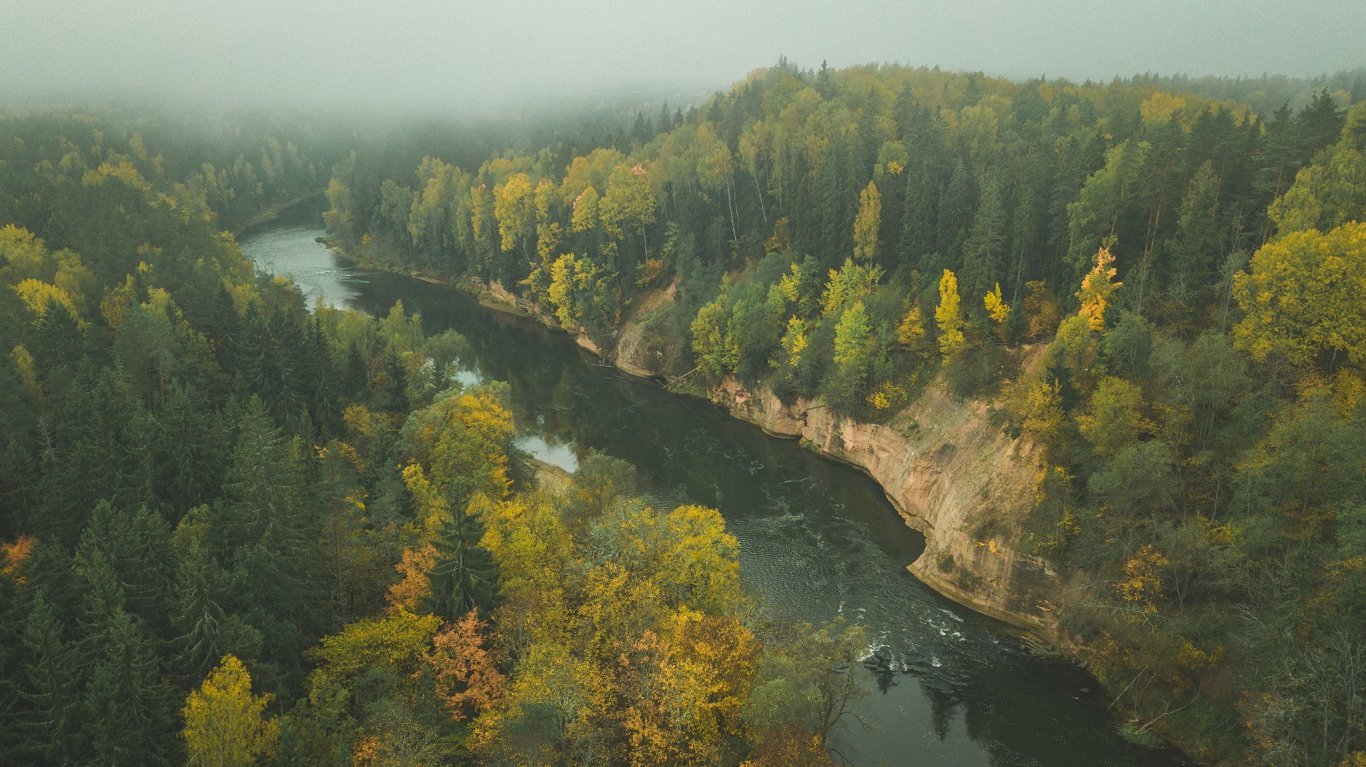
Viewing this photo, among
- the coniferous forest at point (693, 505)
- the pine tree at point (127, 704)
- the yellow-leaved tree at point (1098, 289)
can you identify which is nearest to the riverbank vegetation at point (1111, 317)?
the yellow-leaved tree at point (1098, 289)

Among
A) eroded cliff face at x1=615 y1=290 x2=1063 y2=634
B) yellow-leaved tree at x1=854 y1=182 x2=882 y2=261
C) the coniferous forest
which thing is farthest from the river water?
yellow-leaved tree at x1=854 y1=182 x2=882 y2=261

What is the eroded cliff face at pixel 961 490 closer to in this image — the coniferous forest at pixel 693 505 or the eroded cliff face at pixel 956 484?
the eroded cliff face at pixel 956 484

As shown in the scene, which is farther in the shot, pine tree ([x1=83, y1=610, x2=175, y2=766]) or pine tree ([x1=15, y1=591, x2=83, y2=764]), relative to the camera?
pine tree ([x1=15, y1=591, x2=83, y2=764])

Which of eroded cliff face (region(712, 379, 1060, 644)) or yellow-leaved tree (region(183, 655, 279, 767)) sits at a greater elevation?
yellow-leaved tree (region(183, 655, 279, 767))

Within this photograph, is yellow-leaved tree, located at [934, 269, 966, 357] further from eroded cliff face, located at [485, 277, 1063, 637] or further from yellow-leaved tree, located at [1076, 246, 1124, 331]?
yellow-leaved tree, located at [1076, 246, 1124, 331]

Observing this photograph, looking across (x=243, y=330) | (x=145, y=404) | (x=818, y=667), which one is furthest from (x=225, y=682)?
(x=243, y=330)

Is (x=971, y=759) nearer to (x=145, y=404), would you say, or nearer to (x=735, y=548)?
(x=735, y=548)
